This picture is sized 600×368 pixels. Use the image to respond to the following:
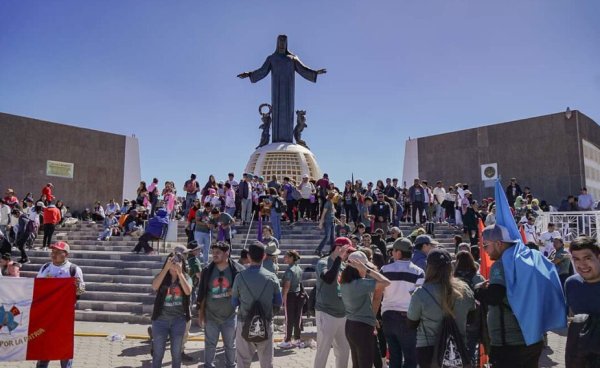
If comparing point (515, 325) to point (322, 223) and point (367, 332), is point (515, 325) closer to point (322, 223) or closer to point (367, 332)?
point (367, 332)

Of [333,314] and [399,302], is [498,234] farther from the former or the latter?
[333,314]

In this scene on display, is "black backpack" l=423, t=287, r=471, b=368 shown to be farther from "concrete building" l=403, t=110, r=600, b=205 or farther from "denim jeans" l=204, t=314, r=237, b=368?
"concrete building" l=403, t=110, r=600, b=205

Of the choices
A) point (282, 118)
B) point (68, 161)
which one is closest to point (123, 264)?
point (282, 118)

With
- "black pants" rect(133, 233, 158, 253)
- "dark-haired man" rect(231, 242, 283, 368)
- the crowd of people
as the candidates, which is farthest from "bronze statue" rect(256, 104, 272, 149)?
"dark-haired man" rect(231, 242, 283, 368)

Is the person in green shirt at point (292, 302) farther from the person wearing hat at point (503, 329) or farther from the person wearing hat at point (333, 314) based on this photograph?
the person wearing hat at point (503, 329)

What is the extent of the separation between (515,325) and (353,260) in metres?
1.39

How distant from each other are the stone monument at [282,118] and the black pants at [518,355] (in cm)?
1868

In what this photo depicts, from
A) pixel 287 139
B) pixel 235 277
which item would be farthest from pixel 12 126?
pixel 235 277

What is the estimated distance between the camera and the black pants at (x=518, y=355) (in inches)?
132

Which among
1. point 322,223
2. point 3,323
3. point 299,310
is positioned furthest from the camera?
point 322,223

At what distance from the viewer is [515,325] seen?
3.39 m

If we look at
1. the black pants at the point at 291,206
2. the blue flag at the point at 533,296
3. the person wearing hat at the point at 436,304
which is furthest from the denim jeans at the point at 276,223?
the blue flag at the point at 533,296

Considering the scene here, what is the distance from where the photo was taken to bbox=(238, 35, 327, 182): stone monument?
22109 millimetres

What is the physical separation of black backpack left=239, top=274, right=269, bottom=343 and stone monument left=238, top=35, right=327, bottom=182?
17.6 m
